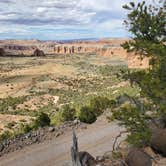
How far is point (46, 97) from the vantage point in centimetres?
6284

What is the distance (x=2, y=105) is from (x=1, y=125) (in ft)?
64.6

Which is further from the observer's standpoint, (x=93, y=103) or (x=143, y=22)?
(x=93, y=103)

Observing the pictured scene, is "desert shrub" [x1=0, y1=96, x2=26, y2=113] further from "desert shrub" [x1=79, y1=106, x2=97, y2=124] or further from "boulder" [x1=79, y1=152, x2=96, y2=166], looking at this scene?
"boulder" [x1=79, y1=152, x2=96, y2=166]

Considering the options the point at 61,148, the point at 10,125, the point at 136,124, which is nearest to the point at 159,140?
the point at 136,124

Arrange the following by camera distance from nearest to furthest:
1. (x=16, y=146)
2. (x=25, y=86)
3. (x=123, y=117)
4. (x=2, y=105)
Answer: (x=123, y=117)
(x=16, y=146)
(x=2, y=105)
(x=25, y=86)

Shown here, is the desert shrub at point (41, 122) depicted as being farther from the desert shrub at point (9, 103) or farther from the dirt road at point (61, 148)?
the desert shrub at point (9, 103)

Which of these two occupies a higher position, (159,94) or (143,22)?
(143,22)

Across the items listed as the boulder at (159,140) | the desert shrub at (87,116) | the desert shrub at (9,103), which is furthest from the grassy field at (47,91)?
the boulder at (159,140)

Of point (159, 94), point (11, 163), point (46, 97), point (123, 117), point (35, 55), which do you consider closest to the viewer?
point (159, 94)

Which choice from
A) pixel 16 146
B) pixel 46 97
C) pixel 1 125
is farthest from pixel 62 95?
pixel 16 146

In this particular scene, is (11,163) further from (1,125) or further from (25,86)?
(25,86)

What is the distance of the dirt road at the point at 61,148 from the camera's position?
1942 centimetres

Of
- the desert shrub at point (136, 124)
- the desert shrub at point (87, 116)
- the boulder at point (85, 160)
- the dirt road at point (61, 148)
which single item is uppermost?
the desert shrub at point (136, 124)

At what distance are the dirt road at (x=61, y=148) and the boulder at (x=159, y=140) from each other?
5359 mm
